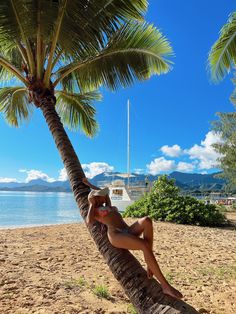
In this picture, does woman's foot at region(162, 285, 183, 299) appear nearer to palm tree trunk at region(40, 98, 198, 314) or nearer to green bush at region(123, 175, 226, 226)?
palm tree trunk at region(40, 98, 198, 314)

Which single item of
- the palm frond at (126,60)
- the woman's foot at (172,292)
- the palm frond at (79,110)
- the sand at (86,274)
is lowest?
the sand at (86,274)

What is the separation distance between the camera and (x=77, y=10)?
497 cm

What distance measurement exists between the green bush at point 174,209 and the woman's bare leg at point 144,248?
10677 mm

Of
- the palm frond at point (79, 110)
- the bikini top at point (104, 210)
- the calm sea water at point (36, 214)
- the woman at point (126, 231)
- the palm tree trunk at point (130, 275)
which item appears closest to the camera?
the palm tree trunk at point (130, 275)

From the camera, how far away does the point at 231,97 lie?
20672mm

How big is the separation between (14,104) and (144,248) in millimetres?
6812

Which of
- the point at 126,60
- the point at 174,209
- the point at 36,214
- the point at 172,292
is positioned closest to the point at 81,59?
the point at 126,60

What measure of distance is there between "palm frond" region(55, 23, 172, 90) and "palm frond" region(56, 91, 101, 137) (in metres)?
1.04

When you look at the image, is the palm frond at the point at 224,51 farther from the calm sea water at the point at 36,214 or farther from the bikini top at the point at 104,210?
the calm sea water at the point at 36,214

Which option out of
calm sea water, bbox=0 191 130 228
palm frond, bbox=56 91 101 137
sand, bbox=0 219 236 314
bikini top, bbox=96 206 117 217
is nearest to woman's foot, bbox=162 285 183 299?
bikini top, bbox=96 206 117 217

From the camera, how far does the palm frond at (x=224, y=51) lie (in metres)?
6.52

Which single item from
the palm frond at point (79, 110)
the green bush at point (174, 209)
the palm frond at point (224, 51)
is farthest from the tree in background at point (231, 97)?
the green bush at point (174, 209)

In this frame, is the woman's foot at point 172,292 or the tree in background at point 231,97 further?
the tree in background at point 231,97

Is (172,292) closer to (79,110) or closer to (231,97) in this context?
(79,110)
